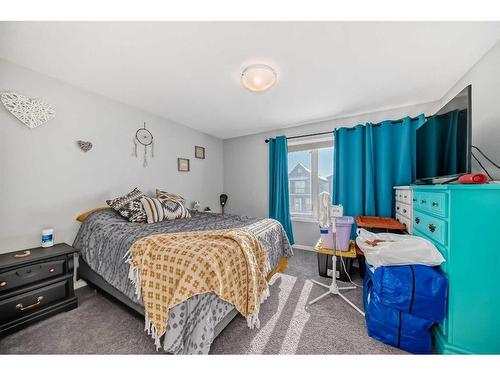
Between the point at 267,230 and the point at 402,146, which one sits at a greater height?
the point at 402,146

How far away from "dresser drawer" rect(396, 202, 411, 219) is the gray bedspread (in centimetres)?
140

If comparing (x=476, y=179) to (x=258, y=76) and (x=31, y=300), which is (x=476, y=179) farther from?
(x=31, y=300)

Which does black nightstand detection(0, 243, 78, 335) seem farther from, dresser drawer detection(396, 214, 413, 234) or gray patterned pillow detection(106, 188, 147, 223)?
dresser drawer detection(396, 214, 413, 234)

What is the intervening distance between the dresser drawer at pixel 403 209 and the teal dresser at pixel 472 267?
815 mm

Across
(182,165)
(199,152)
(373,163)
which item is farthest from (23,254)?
(373,163)

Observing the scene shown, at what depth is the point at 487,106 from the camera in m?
1.52

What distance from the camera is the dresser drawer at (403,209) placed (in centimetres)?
195

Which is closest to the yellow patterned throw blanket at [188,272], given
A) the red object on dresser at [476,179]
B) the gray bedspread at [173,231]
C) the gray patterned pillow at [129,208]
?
the gray bedspread at [173,231]

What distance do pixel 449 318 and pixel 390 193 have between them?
68.0 inches

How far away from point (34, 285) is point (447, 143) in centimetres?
377
